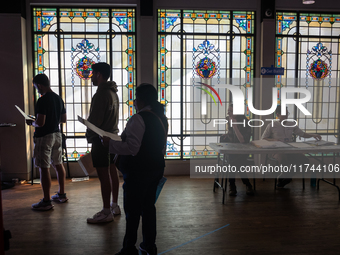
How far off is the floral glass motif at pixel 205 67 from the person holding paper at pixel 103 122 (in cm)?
269

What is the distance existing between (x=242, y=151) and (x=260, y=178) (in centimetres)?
175

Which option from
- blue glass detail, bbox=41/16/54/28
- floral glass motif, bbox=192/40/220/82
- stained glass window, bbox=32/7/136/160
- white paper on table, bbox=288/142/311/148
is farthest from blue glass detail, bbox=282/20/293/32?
blue glass detail, bbox=41/16/54/28

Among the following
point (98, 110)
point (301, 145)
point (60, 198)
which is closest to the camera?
point (98, 110)

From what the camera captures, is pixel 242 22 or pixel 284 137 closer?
pixel 284 137

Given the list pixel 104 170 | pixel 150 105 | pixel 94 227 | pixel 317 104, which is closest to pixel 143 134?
pixel 150 105

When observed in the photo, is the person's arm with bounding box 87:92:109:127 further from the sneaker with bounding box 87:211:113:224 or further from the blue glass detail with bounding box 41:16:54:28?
the blue glass detail with bounding box 41:16:54:28

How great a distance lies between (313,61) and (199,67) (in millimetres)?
2230

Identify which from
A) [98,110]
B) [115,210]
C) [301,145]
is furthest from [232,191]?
[98,110]

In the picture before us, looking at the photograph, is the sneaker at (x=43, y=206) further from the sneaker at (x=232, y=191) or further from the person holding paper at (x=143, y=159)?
the sneaker at (x=232, y=191)

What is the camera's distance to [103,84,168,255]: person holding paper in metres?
2.41

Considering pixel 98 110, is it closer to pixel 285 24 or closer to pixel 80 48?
pixel 80 48

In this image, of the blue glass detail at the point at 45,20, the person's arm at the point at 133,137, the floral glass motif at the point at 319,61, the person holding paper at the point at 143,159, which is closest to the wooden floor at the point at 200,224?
the person holding paper at the point at 143,159

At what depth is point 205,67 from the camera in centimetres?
587

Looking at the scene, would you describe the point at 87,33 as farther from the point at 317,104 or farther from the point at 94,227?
the point at 317,104
